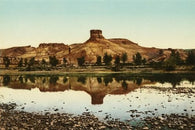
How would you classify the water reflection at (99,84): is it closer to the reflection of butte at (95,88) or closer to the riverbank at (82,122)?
the reflection of butte at (95,88)

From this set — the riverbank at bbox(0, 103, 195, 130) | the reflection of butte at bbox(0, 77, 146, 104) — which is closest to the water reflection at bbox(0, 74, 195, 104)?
the reflection of butte at bbox(0, 77, 146, 104)

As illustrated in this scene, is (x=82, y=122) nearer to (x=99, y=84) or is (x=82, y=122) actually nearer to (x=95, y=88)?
(x=95, y=88)

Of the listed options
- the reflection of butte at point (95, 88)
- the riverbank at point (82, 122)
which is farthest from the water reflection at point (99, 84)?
the riverbank at point (82, 122)

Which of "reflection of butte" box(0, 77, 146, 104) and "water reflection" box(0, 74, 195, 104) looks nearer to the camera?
"reflection of butte" box(0, 77, 146, 104)

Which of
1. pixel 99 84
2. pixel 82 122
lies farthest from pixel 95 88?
pixel 82 122

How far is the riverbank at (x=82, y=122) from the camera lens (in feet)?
79.8

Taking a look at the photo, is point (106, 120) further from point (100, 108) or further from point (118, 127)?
point (100, 108)

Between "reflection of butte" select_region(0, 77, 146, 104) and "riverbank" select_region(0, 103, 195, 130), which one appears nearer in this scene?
"riverbank" select_region(0, 103, 195, 130)

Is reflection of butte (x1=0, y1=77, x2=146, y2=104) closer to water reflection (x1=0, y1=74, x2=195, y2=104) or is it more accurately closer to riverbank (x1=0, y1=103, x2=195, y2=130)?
water reflection (x1=0, y1=74, x2=195, y2=104)

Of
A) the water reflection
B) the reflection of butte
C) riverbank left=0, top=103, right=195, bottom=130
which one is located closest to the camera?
riverbank left=0, top=103, right=195, bottom=130

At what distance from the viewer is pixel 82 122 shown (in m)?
26.1

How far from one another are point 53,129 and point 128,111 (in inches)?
411

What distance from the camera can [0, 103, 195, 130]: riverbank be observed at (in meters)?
24.3

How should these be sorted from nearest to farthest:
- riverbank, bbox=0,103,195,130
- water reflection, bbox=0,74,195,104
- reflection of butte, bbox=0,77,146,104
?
riverbank, bbox=0,103,195,130
reflection of butte, bbox=0,77,146,104
water reflection, bbox=0,74,195,104
